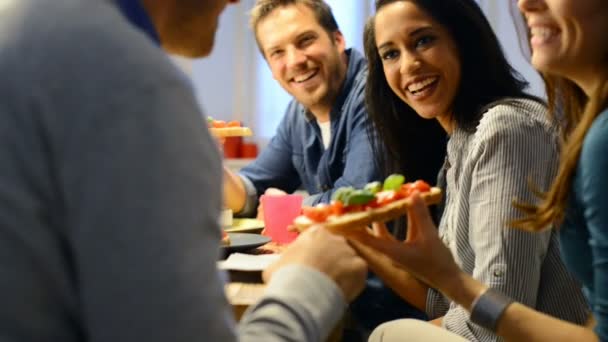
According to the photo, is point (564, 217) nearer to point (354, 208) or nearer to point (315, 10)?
point (354, 208)

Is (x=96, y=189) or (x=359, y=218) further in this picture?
(x=359, y=218)

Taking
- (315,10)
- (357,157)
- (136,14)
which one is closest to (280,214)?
(357,157)

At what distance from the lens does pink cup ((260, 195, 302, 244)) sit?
7.06ft

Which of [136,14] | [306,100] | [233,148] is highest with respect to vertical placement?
[136,14]

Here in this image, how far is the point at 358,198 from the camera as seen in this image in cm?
134

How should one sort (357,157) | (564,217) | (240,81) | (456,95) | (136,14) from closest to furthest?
(136,14) < (564,217) < (456,95) < (357,157) < (240,81)

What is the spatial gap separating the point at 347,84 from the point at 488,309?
171cm

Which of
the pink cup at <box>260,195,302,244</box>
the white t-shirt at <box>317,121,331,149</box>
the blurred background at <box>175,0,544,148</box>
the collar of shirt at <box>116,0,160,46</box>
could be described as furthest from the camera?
the blurred background at <box>175,0,544,148</box>

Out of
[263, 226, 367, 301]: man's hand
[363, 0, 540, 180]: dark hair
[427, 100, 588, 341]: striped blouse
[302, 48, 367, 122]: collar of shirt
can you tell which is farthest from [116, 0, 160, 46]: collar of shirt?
[302, 48, 367, 122]: collar of shirt

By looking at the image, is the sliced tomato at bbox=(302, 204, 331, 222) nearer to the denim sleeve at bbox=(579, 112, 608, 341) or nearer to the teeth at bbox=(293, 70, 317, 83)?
the denim sleeve at bbox=(579, 112, 608, 341)

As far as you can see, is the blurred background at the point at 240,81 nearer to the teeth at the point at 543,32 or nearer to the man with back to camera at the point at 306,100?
the man with back to camera at the point at 306,100

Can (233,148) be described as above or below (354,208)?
below

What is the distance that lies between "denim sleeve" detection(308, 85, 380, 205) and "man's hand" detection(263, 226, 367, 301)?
1389mm

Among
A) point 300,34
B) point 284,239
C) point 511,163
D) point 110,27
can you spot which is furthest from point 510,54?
point 110,27
